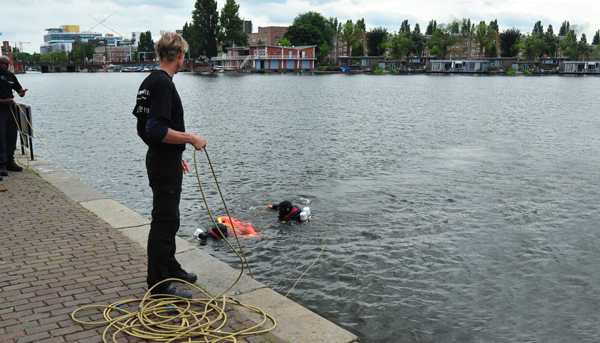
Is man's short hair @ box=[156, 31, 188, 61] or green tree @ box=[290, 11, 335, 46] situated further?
green tree @ box=[290, 11, 335, 46]

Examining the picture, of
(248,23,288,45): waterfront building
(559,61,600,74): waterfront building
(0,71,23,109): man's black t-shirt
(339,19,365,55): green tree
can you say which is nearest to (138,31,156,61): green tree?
(248,23,288,45): waterfront building

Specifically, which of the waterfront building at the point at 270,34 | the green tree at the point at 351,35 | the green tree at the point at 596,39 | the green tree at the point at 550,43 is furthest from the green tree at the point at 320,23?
the green tree at the point at 596,39

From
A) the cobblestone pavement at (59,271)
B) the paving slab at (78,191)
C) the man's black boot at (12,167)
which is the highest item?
the man's black boot at (12,167)

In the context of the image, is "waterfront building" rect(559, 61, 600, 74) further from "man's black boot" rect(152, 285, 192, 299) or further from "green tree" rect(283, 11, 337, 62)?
"man's black boot" rect(152, 285, 192, 299)

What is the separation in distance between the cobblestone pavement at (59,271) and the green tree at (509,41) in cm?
16306

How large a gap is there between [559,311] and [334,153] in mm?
12040

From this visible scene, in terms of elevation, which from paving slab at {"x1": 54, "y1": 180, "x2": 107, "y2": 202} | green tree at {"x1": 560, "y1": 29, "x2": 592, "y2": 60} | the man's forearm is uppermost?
green tree at {"x1": 560, "y1": 29, "x2": 592, "y2": 60}

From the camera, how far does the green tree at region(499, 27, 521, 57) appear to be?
152 metres

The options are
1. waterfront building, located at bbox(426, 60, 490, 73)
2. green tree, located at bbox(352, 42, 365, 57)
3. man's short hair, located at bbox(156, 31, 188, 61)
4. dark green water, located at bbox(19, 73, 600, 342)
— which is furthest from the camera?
green tree, located at bbox(352, 42, 365, 57)

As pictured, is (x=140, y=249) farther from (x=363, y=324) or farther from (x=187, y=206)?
(x=187, y=206)

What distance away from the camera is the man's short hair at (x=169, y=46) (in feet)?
14.8

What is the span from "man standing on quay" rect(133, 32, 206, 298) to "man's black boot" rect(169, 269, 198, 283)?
20cm

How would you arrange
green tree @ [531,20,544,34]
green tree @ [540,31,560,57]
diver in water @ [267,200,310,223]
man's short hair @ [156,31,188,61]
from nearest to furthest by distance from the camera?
man's short hair @ [156,31,188,61] → diver in water @ [267,200,310,223] → green tree @ [540,31,560,57] → green tree @ [531,20,544,34]

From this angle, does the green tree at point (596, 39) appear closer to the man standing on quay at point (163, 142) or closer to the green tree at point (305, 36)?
the green tree at point (305, 36)
